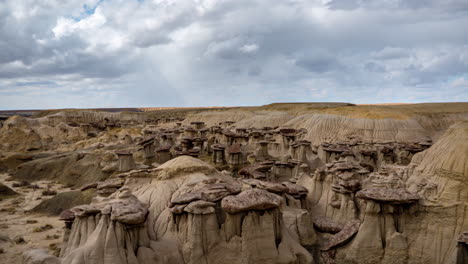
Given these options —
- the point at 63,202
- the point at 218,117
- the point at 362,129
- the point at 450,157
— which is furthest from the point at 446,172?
the point at 218,117

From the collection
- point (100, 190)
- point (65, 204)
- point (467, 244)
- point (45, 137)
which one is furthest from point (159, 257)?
point (45, 137)

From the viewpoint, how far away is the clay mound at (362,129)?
43.1 meters

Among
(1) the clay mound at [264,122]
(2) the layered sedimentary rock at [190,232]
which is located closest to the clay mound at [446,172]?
(2) the layered sedimentary rock at [190,232]

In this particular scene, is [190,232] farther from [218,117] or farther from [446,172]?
[218,117]

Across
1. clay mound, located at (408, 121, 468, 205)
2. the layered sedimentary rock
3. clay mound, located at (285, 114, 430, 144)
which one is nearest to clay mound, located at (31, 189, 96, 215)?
the layered sedimentary rock

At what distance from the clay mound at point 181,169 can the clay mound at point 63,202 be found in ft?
24.8

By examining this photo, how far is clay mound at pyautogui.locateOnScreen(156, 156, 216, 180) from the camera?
45.4ft

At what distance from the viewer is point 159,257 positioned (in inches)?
373

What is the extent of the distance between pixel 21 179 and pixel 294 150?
82.9 feet

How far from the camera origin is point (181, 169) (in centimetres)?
1390

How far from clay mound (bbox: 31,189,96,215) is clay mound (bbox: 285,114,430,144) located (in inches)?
1231

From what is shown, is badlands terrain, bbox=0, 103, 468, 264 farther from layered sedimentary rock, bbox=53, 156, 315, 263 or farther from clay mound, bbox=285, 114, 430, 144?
clay mound, bbox=285, 114, 430, 144

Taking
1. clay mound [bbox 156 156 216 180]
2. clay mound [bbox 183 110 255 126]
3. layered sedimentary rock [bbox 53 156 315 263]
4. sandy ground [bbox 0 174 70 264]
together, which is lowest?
sandy ground [bbox 0 174 70 264]

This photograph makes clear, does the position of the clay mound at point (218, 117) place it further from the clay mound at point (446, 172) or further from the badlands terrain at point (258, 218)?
the clay mound at point (446, 172)
